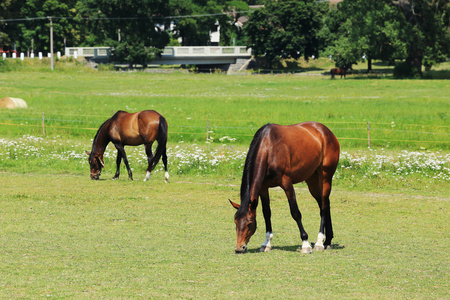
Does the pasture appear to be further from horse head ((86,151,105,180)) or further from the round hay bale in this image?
the round hay bale

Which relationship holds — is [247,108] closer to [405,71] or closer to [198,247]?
[198,247]

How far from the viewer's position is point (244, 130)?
30.7 metres

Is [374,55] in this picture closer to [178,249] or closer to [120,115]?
[120,115]

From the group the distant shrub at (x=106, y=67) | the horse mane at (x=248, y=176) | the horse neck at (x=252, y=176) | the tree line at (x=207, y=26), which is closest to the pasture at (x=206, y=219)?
the horse mane at (x=248, y=176)

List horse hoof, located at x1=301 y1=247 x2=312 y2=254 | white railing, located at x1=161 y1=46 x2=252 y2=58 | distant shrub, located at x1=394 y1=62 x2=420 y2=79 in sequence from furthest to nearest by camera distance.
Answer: white railing, located at x1=161 y1=46 x2=252 y2=58 → distant shrub, located at x1=394 y1=62 x2=420 y2=79 → horse hoof, located at x1=301 y1=247 x2=312 y2=254

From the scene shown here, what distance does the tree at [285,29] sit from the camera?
95188mm

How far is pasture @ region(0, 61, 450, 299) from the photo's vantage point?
28.8 feet

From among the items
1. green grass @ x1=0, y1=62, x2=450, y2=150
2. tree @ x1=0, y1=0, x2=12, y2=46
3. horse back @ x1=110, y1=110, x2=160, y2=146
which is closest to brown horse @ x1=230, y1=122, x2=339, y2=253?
horse back @ x1=110, y1=110, x2=160, y2=146

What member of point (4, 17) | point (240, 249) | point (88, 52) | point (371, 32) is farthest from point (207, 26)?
point (240, 249)

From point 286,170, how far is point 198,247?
2.31 metres

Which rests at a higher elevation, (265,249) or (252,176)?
(252,176)

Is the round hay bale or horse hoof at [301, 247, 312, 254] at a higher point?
the round hay bale

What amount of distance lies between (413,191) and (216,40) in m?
115

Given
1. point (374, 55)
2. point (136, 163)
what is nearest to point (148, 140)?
point (136, 163)
